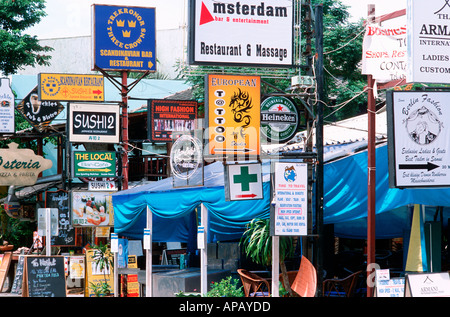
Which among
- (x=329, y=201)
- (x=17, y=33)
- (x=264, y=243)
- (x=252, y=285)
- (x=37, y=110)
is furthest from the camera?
(x=17, y=33)

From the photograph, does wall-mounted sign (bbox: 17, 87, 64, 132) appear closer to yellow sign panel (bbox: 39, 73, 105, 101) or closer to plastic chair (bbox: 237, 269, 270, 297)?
yellow sign panel (bbox: 39, 73, 105, 101)

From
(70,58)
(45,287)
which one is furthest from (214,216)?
(70,58)

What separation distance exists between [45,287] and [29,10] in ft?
76.8

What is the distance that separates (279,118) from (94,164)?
9379 millimetres

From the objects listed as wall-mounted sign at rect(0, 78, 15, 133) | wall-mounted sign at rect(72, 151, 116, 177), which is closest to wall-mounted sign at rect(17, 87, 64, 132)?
wall-mounted sign at rect(0, 78, 15, 133)

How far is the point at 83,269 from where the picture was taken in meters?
22.5

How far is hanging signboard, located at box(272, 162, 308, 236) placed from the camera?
14039mm

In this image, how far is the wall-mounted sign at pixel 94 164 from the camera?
2445cm

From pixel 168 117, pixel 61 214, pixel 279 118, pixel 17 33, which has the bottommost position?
pixel 61 214

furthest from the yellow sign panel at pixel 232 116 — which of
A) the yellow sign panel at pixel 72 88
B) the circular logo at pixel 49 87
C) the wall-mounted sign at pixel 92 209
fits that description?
the circular logo at pixel 49 87

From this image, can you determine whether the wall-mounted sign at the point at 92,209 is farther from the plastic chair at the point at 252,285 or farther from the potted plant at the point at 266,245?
the potted plant at the point at 266,245

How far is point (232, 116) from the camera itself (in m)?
15.1

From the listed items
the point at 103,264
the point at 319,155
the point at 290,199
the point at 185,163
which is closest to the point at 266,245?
the point at 290,199

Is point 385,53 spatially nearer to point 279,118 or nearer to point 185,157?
point 279,118
